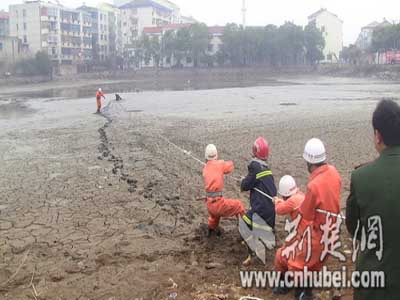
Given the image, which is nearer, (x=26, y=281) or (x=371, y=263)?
(x=371, y=263)

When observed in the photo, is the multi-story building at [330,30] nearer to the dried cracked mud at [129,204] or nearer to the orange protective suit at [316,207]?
the dried cracked mud at [129,204]

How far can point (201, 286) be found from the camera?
15.5ft

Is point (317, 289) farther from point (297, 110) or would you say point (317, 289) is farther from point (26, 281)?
point (297, 110)

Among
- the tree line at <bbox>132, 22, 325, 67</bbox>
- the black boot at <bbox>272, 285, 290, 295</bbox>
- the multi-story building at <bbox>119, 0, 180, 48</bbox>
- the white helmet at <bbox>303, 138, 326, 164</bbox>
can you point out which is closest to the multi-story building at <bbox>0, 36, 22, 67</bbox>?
the tree line at <bbox>132, 22, 325, 67</bbox>

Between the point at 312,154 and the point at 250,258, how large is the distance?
6.08 feet

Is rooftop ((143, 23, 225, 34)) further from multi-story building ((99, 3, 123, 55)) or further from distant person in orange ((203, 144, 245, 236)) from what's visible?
distant person in orange ((203, 144, 245, 236))

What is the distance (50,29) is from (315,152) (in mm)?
88861

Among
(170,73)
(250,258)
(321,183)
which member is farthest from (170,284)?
(170,73)

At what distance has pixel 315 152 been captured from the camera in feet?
12.8

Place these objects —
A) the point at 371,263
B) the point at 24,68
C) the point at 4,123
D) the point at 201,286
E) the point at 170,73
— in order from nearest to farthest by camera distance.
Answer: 1. the point at 371,263
2. the point at 201,286
3. the point at 4,123
4. the point at 24,68
5. the point at 170,73

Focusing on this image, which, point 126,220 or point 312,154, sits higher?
point 312,154

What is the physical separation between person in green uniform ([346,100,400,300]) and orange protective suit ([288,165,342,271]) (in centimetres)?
110

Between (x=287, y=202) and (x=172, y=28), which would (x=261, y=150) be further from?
(x=172, y=28)

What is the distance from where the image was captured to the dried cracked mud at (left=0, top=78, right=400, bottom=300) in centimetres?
502
